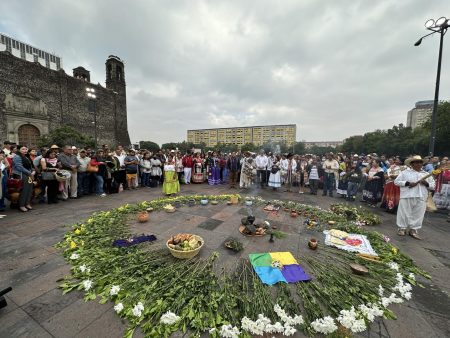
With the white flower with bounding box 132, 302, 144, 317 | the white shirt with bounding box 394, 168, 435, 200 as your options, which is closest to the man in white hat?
the white shirt with bounding box 394, 168, 435, 200

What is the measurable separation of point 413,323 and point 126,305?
10.4 ft

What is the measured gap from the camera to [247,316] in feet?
6.77

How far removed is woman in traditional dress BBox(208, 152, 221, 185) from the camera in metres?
11.1

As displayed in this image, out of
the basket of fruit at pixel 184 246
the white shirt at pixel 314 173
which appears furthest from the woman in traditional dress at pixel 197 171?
the basket of fruit at pixel 184 246

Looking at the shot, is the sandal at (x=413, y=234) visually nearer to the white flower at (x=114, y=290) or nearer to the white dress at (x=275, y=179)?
the white dress at (x=275, y=179)

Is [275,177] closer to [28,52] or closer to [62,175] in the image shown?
[62,175]

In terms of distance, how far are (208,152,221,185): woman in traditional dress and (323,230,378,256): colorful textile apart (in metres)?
7.54

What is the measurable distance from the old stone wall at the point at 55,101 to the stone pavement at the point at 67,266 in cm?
3004

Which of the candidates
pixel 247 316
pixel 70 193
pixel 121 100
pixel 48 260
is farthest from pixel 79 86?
pixel 247 316

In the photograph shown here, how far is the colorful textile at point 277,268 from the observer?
269 cm

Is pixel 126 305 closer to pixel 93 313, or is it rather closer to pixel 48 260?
pixel 93 313

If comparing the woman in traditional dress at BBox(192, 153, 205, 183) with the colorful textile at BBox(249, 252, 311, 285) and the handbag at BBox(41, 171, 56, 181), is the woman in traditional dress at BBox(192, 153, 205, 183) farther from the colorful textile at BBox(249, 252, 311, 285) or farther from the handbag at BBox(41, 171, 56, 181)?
the colorful textile at BBox(249, 252, 311, 285)

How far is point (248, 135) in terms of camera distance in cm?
11069

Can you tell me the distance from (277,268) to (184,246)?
152 cm
